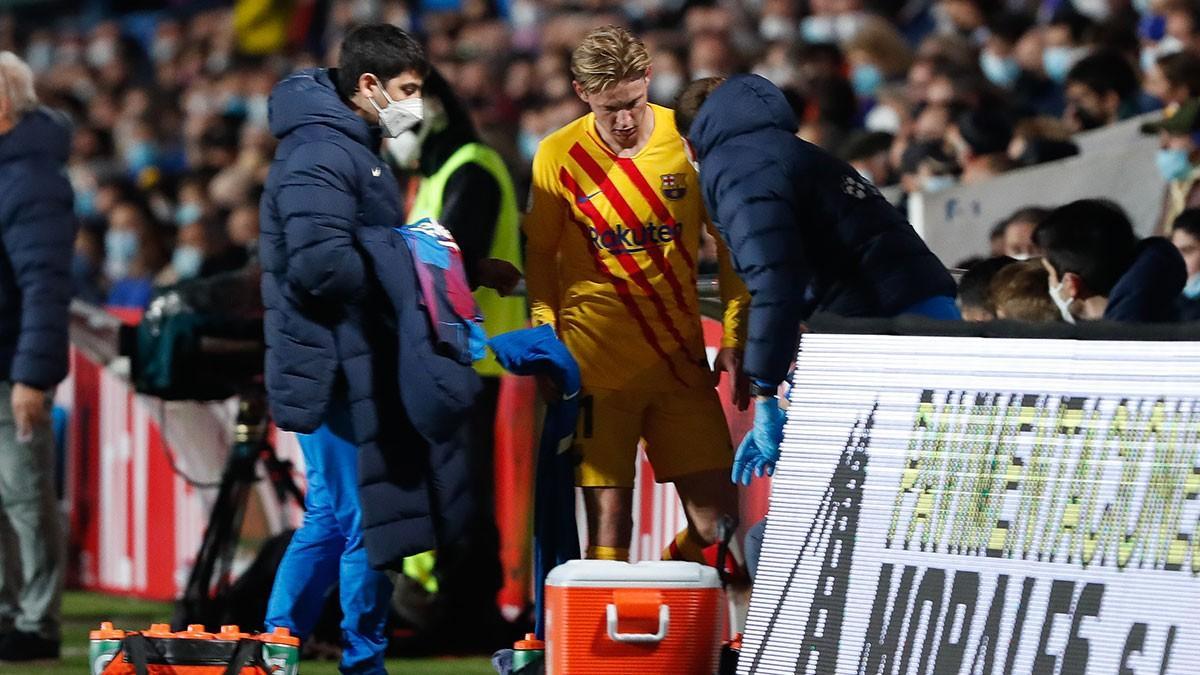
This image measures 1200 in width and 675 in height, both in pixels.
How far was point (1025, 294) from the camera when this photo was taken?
674cm

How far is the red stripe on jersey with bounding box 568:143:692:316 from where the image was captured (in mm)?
6922

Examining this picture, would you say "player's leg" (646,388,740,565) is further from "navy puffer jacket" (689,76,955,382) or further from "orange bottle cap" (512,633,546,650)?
"orange bottle cap" (512,633,546,650)

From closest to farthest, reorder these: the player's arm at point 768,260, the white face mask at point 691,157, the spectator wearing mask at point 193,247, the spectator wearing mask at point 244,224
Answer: the player's arm at point 768,260 → the white face mask at point 691,157 → the spectator wearing mask at point 244,224 → the spectator wearing mask at point 193,247

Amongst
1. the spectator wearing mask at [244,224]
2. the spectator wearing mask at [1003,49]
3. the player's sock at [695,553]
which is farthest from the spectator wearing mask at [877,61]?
the player's sock at [695,553]

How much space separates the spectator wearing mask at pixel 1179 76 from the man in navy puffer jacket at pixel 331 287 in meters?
4.22

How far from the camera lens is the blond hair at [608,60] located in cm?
668

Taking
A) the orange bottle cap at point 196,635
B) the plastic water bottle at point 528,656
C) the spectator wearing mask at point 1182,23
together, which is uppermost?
the spectator wearing mask at point 1182,23

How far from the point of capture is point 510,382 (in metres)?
8.99

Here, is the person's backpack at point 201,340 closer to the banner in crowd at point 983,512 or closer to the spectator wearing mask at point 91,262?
the banner in crowd at point 983,512

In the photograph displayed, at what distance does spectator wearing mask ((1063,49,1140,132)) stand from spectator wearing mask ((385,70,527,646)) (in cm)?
342

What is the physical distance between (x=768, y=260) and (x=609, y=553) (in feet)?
4.66

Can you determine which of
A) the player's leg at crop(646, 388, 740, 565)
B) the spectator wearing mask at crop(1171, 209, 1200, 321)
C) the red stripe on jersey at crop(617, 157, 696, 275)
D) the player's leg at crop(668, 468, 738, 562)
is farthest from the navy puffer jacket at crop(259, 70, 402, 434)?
the spectator wearing mask at crop(1171, 209, 1200, 321)

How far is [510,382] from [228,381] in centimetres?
117

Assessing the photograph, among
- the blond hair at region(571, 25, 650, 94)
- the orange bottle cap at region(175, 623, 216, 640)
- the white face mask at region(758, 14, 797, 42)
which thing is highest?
the white face mask at region(758, 14, 797, 42)
